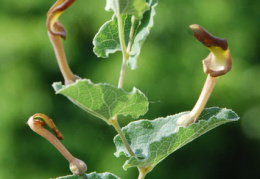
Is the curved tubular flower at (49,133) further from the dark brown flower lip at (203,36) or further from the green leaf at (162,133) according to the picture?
the dark brown flower lip at (203,36)

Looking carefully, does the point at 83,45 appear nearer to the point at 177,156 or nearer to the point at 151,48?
the point at 151,48

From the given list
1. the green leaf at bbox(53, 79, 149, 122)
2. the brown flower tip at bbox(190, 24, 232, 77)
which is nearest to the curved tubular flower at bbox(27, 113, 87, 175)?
the green leaf at bbox(53, 79, 149, 122)

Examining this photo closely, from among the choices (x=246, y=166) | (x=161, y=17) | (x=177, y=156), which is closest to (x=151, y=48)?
(x=161, y=17)

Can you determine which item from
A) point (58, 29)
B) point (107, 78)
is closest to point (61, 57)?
point (58, 29)

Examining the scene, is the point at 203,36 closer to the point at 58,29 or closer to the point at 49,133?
the point at 58,29

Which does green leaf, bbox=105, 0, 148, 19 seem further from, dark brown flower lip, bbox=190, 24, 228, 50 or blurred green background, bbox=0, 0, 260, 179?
blurred green background, bbox=0, 0, 260, 179

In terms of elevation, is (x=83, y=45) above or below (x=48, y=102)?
above
